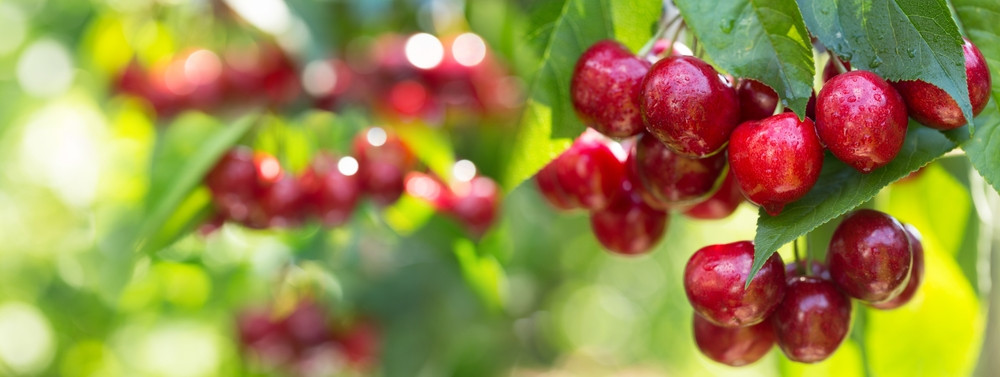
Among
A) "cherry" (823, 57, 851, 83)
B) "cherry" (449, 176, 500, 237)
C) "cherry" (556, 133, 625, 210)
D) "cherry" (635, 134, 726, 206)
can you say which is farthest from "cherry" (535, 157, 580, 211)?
"cherry" (449, 176, 500, 237)

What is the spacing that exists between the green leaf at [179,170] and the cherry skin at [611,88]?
0.51m

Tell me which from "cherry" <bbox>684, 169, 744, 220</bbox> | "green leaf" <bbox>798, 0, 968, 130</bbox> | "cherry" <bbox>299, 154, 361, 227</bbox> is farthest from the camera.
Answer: "cherry" <bbox>299, 154, 361, 227</bbox>

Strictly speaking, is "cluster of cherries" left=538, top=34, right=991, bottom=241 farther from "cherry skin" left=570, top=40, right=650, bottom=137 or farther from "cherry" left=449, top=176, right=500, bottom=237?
"cherry" left=449, top=176, right=500, bottom=237

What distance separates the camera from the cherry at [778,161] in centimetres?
53

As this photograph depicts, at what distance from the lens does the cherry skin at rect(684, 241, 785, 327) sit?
0.58m

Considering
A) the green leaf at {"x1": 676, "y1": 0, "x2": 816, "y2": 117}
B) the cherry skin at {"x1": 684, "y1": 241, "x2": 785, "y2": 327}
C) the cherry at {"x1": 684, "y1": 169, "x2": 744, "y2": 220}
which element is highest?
the green leaf at {"x1": 676, "y1": 0, "x2": 816, "y2": 117}

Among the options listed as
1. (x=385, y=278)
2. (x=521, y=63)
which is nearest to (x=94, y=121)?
(x=385, y=278)

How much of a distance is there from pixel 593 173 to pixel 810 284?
21cm

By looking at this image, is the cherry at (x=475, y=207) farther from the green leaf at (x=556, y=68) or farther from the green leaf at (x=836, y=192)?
the green leaf at (x=836, y=192)

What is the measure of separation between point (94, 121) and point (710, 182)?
5.55 feet

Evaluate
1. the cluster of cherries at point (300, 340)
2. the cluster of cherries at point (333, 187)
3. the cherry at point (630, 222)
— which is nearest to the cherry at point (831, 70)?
the cherry at point (630, 222)

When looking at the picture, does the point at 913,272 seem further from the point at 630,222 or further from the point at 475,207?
the point at 475,207

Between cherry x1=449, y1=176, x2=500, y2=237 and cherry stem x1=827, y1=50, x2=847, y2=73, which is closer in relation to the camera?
cherry stem x1=827, y1=50, x2=847, y2=73

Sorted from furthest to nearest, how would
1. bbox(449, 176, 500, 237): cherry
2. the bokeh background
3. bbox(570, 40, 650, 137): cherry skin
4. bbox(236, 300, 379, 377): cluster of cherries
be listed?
bbox(236, 300, 379, 377): cluster of cherries, bbox(449, 176, 500, 237): cherry, the bokeh background, bbox(570, 40, 650, 137): cherry skin
